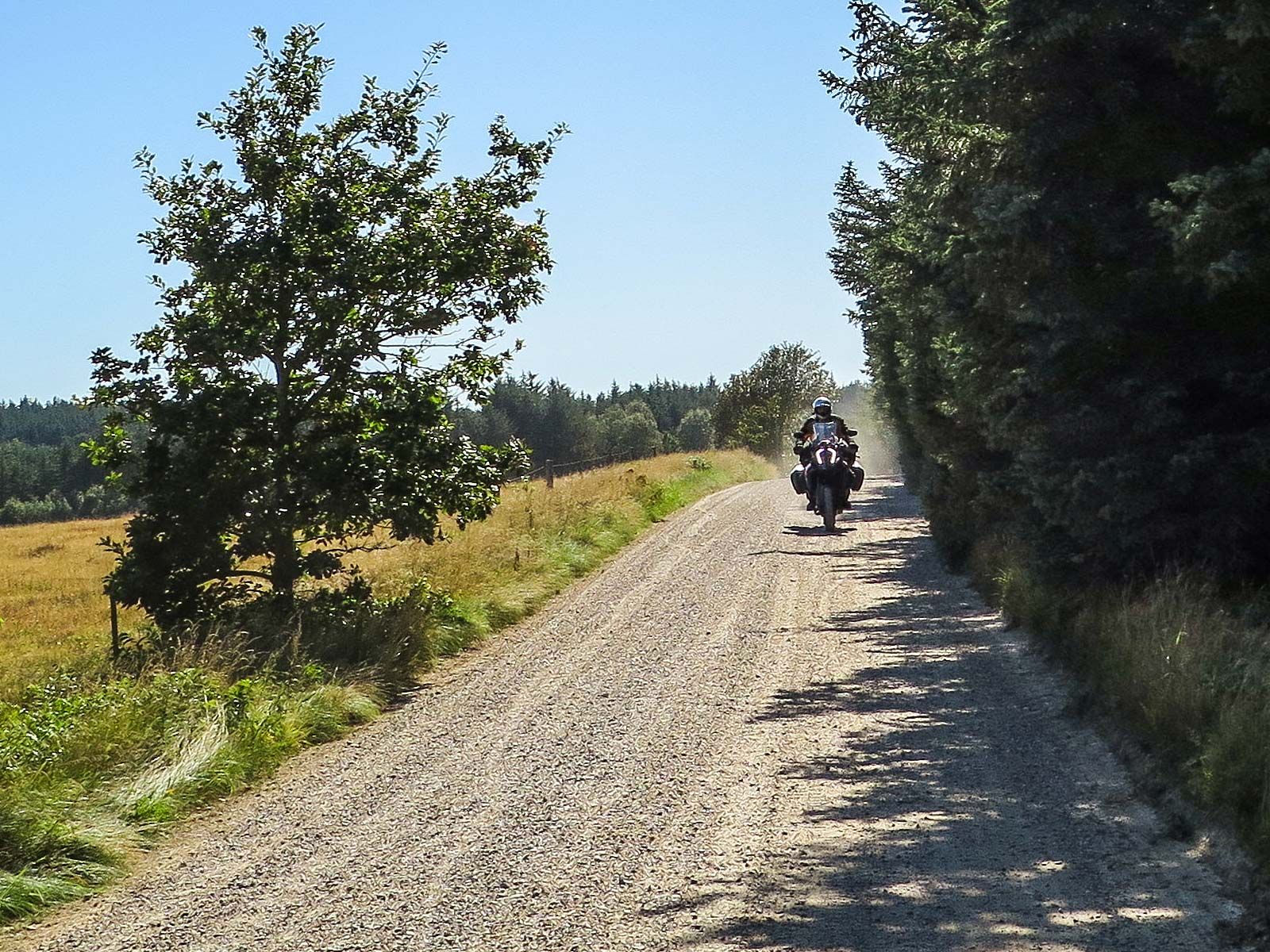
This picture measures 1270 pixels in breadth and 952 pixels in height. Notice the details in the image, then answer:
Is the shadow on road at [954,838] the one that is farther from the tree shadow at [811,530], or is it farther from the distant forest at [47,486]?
the distant forest at [47,486]

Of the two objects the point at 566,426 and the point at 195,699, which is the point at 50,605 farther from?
the point at 566,426

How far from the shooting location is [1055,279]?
10242 mm

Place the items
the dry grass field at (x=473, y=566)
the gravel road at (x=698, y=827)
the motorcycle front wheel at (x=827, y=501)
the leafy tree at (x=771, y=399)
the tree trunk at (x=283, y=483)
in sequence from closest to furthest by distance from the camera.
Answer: the gravel road at (x=698, y=827) < the tree trunk at (x=283, y=483) < the dry grass field at (x=473, y=566) < the motorcycle front wheel at (x=827, y=501) < the leafy tree at (x=771, y=399)

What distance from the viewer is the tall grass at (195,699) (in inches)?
267

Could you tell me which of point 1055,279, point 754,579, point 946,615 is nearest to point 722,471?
point 754,579

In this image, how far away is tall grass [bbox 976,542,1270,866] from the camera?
6.24 metres

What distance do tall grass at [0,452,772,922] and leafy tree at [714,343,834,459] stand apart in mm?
59340

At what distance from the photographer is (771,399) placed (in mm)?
82562

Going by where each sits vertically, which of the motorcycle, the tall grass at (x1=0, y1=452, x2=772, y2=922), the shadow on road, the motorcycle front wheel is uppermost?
the motorcycle

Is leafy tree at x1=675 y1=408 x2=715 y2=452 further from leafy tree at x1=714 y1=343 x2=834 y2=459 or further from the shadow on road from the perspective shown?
the shadow on road

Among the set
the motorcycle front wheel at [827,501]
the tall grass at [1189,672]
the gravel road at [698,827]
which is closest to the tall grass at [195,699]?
the gravel road at [698,827]

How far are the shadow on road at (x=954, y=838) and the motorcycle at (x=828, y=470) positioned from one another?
11924 millimetres

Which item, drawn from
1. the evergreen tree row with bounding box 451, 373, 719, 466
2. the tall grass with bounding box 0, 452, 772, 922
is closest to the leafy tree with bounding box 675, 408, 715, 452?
the evergreen tree row with bounding box 451, 373, 719, 466

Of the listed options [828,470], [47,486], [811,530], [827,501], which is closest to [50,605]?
[811,530]
